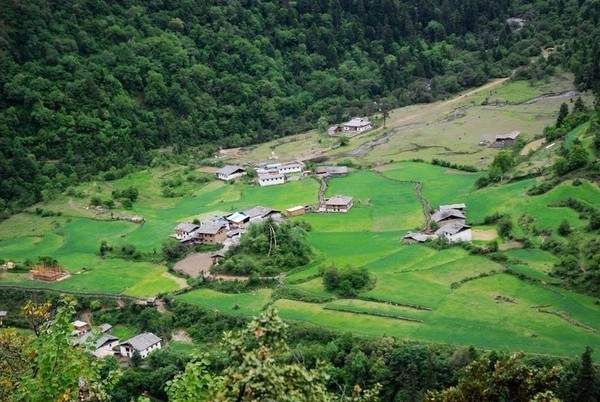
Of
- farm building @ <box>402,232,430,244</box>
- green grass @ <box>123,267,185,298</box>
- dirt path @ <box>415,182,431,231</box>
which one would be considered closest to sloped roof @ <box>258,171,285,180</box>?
dirt path @ <box>415,182,431,231</box>

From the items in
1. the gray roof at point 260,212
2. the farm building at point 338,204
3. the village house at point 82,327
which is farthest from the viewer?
the farm building at point 338,204

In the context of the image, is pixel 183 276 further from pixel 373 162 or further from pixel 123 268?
pixel 373 162

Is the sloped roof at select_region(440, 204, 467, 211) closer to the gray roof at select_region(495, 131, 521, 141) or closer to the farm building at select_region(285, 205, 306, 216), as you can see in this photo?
the farm building at select_region(285, 205, 306, 216)

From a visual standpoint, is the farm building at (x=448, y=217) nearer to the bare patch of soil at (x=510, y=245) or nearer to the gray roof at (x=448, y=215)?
the gray roof at (x=448, y=215)

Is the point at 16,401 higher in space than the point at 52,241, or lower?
higher

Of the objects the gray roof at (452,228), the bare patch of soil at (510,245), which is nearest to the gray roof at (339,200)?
the gray roof at (452,228)

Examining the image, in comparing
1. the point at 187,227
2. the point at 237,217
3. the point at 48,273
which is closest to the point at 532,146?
the point at 237,217

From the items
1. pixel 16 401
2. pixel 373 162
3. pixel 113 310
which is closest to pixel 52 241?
pixel 113 310
